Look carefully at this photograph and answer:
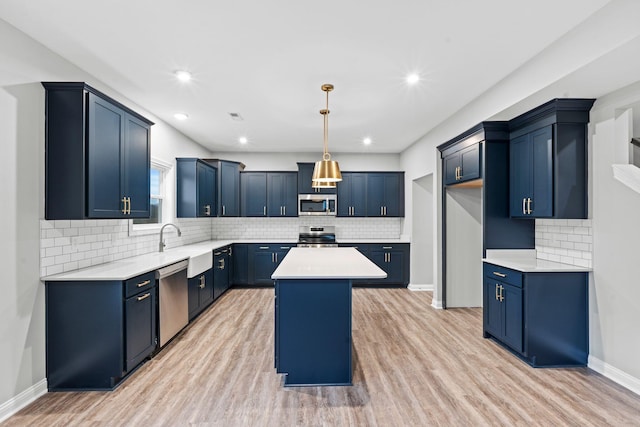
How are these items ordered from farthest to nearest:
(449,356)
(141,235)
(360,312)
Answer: (360,312), (141,235), (449,356)

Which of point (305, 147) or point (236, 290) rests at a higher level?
point (305, 147)

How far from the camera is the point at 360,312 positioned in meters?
4.51

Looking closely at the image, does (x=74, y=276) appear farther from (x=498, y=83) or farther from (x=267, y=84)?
(x=498, y=83)

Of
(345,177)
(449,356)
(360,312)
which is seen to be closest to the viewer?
(449,356)

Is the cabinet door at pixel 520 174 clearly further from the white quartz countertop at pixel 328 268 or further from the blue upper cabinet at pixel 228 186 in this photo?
the blue upper cabinet at pixel 228 186

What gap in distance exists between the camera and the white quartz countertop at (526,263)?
9.53ft

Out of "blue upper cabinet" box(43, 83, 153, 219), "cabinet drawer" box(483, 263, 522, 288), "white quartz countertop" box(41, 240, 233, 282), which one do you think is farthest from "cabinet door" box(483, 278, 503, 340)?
"blue upper cabinet" box(43, 83, 153, 219)

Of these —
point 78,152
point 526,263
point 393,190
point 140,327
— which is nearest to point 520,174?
point 526,263

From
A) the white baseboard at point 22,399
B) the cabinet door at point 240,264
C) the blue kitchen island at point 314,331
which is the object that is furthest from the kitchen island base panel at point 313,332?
the cabinet door at point 240,264

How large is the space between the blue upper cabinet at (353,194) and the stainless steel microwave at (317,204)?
6.2 inches

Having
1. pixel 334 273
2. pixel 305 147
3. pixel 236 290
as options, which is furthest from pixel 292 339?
pixel 305 147

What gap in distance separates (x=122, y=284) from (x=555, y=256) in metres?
4.13

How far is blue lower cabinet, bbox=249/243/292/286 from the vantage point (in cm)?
603

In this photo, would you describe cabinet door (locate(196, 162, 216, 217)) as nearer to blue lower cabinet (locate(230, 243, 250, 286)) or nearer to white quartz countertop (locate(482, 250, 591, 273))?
blue lower cabinet (locate(230, 243, 250, 286))
